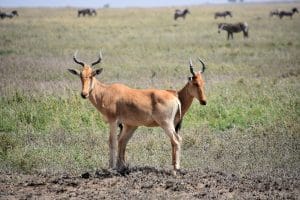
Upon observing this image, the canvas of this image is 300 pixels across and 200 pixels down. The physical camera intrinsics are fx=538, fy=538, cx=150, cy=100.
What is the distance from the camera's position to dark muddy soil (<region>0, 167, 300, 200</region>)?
26.5ft

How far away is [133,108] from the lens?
9.19 metres

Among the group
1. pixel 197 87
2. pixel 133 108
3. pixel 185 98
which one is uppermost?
pixel 197 87

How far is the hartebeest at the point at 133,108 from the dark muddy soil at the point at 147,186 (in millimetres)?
464

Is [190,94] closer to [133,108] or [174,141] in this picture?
[174,141]

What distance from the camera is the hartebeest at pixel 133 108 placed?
29.8ft

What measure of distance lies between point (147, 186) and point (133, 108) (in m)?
1.46

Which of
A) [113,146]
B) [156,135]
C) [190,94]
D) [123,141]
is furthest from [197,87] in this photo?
[156,135]

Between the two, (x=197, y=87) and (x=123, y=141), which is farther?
(x=123, y=141)

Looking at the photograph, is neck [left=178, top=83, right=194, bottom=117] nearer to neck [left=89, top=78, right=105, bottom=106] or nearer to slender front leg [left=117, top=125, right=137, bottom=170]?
slender front leg [left=117, top=125, right=137, bottom=170]

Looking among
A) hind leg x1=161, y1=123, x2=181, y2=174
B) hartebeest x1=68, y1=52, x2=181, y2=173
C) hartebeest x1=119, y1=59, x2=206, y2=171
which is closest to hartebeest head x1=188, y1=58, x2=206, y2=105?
hartebeest x1=119, y1=59, x2=206, y2=171

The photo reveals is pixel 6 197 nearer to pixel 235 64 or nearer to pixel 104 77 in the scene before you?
pixel 104 77

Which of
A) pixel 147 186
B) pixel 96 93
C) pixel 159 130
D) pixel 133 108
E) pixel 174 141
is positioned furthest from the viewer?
pixel 159 130

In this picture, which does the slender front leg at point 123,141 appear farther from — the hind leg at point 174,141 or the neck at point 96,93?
the hind leg at point 174,141

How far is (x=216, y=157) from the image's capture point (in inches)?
408
